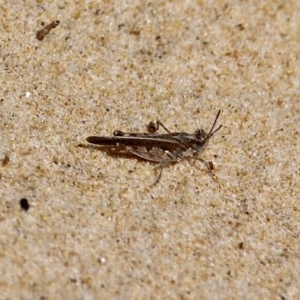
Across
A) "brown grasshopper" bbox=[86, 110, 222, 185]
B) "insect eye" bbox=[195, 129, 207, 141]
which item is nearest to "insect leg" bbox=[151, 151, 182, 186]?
"brown grasshopper" bbox=[86, 110, 222, 185]

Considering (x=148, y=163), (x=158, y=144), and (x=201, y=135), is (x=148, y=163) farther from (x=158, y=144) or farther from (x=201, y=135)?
(x=201, y=135)

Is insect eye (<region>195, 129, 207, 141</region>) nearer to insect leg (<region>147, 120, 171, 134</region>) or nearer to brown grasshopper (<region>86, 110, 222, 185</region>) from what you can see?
brown grasshopper (<region>86, 110, 222, 185</region>)

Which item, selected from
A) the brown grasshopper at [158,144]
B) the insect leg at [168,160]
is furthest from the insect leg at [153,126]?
the insect leg at [168,160]

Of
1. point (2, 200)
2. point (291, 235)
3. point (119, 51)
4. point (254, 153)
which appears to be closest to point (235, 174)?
point (254, 153)

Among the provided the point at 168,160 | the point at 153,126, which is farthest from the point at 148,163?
the point at 153,126

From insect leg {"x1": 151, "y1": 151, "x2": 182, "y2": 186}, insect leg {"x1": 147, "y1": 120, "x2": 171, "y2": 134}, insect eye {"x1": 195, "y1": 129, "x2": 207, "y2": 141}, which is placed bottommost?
insect leg {"x1": 151, "y1": 151, "x2": 182, "y2": 186}

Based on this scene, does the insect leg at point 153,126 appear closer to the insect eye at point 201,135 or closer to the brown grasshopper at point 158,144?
the brown grasshopper at point 158,144
